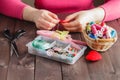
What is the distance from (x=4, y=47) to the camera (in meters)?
0.98

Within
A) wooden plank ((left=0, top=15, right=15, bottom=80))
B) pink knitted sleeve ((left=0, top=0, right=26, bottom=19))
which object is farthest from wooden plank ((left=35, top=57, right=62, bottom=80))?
pink knitted sleeve ((left=0, top=0, right=26, bottom=19))

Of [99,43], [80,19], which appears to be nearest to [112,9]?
[80,19]

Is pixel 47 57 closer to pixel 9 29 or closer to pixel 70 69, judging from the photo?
pixel 70 69

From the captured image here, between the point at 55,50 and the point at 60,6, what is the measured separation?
451 mm

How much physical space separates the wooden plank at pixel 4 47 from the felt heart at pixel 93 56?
0.27m

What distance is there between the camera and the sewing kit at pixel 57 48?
896mm

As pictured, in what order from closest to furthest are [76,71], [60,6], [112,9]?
[76,71] < [112,9] < [60,6]

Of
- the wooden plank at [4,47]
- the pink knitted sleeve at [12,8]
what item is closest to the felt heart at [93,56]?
the wooden plank at [4,47]

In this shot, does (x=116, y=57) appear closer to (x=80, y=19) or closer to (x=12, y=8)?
(x=80, y=19)

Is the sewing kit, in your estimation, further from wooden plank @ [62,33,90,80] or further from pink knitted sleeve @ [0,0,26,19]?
pink knitted sleeve @ [0,0,26,19]

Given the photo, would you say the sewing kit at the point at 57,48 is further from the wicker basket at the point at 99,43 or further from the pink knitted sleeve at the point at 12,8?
the pink knitted sleeve at the point at 12,8

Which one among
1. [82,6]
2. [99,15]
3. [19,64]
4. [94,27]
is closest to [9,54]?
[19,64]

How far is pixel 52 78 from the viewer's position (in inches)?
32.6

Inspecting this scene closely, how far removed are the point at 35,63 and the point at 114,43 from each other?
12.3 inches
